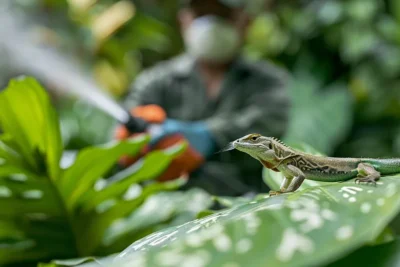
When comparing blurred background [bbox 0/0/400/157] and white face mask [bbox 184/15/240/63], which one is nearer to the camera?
white face mask [bbox 184/15/240/63]

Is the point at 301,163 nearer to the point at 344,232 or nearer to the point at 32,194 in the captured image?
the point at 344,232

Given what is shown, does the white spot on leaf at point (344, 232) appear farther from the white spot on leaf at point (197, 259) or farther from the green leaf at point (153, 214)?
the green leaf at point (153, 214)

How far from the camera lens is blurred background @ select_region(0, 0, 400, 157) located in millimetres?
2840

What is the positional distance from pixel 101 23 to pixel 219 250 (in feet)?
9.25

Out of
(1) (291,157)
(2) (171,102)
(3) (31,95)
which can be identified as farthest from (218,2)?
(1) (291,157)

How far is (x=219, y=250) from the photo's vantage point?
38cm

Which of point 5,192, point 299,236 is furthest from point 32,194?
point 299,236

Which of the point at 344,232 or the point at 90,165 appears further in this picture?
the point at 90,165

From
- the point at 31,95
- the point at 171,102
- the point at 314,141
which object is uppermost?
the point at 31,95

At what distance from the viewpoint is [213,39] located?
1.70m

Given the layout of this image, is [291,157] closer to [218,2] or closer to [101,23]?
[218,2]

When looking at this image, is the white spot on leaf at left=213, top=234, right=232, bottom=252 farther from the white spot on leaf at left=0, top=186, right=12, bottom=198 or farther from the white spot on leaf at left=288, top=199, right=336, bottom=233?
the white spot on leaf at left=0, top=186, right=12, bottom=198

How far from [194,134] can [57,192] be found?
1.98 ft

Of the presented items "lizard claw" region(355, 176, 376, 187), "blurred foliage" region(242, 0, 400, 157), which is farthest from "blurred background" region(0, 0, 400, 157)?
"lizard claw" region(355, 176, 376, 187)
